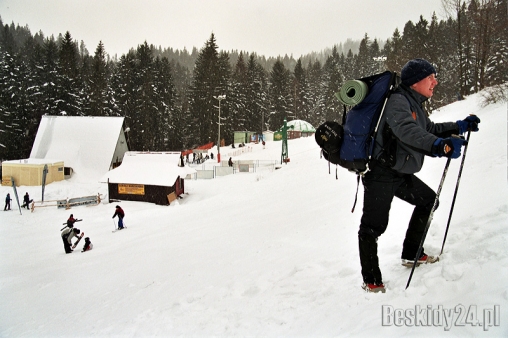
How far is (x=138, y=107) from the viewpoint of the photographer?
47750 mm

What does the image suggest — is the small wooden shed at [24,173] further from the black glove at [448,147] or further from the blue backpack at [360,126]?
the black glove at [448,147]

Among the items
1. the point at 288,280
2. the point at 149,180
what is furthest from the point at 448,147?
the point at 149,180

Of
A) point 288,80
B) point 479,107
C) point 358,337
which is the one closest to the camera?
point 358,337

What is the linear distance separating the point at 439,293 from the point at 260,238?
16.6ft

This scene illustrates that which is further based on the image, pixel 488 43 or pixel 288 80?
pixel 288 80

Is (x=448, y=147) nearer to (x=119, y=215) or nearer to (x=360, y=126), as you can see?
(x=360, y=126)

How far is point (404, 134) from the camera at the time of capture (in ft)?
8.03

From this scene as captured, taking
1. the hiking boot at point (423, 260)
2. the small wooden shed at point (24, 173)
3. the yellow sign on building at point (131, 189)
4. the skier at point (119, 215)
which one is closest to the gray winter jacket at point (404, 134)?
the hiking boot at point (423, 260)

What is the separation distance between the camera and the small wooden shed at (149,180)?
68.7 ft

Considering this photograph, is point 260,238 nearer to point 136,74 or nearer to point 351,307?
point 351,307

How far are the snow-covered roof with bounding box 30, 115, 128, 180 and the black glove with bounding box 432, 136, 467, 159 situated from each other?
31142 mm

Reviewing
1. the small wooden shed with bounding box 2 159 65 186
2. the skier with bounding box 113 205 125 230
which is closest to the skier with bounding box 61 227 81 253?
the skier with bounding box 113 205 125 230

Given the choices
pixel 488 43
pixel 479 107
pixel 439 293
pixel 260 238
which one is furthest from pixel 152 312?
pixel 488 43

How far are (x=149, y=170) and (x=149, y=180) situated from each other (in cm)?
138
